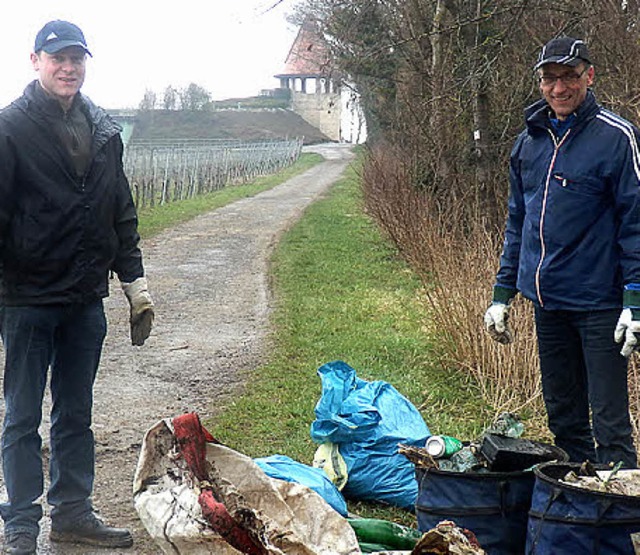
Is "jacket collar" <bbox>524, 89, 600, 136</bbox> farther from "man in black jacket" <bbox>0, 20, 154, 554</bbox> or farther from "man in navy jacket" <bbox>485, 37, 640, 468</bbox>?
"man in black jacket" <bbox>0, 20, 154, 554</bbox>

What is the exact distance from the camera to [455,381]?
7.21 meters

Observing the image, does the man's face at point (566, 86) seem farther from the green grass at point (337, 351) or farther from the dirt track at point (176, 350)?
the dirt track at point (176, 350)

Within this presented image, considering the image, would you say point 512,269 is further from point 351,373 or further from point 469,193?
point 469,193

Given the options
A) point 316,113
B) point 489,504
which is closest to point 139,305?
point 489,504

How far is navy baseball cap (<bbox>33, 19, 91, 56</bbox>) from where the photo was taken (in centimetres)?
395

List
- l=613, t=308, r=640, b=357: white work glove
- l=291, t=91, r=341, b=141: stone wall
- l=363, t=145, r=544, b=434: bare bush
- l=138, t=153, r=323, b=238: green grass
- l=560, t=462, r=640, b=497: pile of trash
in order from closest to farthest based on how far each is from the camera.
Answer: l=560, t=462, r=640, b=497: pile of trash < l=613, t=308, r=640, b=357: white work glove < l=363, t=145, r=544, b=434: bare bush < l=138, t=153, r=323, b=238: green grass < l=291, t=91, r=341, b=141: stone wall

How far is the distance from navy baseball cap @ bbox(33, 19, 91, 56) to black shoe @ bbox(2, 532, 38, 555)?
198 centimetres

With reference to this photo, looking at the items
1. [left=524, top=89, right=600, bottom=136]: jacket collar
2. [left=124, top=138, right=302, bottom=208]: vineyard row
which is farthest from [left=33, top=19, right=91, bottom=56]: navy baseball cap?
[left=124, top=138, right=302, bottom=208]: vineyard row

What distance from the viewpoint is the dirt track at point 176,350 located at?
5512 millimetres

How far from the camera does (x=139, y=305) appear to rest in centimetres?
450

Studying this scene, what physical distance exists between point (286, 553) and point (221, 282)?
32.9 feet

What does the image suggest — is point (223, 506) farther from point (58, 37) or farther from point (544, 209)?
point (58, 37)

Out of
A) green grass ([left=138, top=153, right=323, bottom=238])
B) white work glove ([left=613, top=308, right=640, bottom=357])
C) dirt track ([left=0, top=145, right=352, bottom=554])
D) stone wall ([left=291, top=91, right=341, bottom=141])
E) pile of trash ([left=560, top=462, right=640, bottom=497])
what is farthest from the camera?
stone wall ([left=291, top=91, right=341, bottom=141])

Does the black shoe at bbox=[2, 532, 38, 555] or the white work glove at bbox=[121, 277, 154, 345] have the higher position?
the white work glove at bbox=[121, 277, 154, 345]
